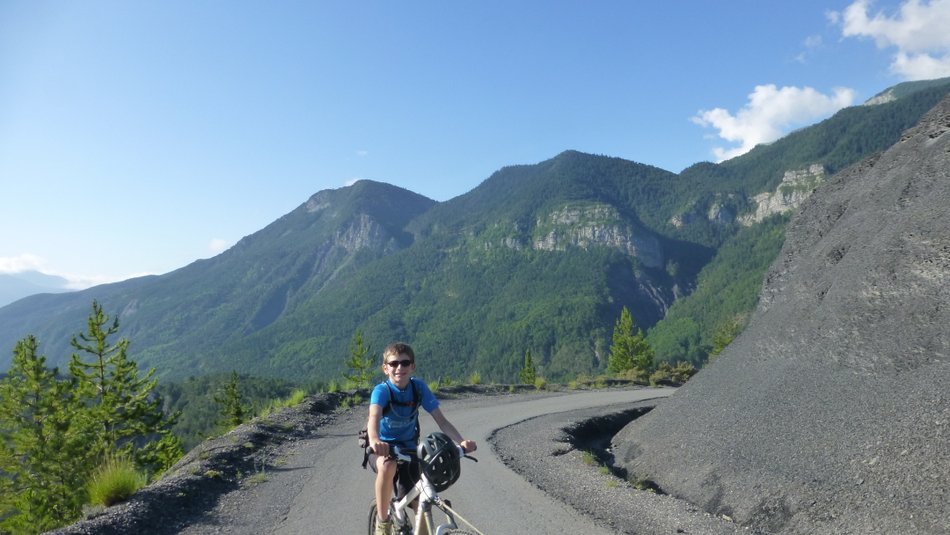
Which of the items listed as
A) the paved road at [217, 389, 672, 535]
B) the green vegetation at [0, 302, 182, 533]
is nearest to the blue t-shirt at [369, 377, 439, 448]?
the paved road at [217, 389, 672, 535]

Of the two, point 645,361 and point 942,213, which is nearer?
point 942,213

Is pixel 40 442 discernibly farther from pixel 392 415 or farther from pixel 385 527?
pixel 392 415

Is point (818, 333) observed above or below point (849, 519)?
above

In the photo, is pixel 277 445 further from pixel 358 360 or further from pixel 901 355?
pixel 358 360

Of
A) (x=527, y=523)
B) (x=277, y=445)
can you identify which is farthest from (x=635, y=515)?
(x=277, y=445)

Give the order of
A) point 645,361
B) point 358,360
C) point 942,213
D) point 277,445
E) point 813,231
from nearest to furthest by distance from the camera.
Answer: point 942,213
point 277,445
point 813,231
point 358,360
point 645,361

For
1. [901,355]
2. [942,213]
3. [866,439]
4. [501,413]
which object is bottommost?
[501,413]

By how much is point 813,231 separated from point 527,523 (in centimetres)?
1234

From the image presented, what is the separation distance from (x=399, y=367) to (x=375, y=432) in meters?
0.61

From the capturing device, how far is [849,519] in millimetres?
7332

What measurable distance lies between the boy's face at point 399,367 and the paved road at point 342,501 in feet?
12.0

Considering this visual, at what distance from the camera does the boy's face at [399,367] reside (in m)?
4.98

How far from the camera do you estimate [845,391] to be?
9.51 metres

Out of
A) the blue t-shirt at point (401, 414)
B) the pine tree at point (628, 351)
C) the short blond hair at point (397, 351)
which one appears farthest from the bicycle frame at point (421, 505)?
the pine tree at point (628, 351)
